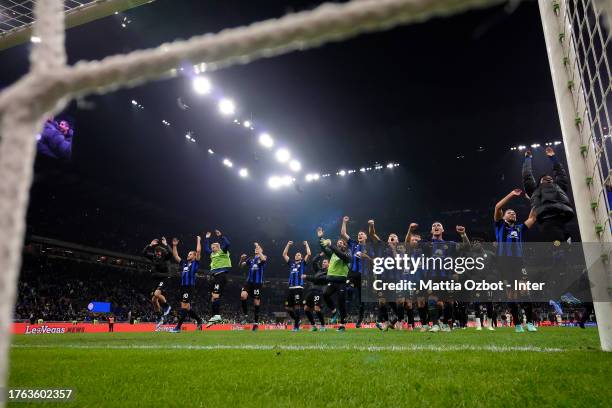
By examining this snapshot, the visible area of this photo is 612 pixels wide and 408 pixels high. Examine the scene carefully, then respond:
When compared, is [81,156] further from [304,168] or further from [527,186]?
[527,186]

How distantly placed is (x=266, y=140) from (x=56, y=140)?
11.4m

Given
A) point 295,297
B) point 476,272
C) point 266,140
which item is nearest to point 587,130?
point 476,272

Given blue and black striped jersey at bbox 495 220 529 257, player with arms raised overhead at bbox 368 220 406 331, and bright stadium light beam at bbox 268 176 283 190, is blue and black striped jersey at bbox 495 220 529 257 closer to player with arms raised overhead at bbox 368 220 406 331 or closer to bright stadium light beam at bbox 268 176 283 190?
player with arms raised overhead at bbox 368 220 406 331

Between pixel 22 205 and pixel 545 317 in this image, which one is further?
pixel 545 317

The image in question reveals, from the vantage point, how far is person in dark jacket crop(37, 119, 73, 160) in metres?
20.6

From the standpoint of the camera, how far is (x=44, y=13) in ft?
3.85

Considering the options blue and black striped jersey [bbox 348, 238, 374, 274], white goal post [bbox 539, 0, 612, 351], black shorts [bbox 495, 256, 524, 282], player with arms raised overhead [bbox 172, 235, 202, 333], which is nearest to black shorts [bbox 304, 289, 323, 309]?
blue and black striped jersey [bbox 348, 238, 374, 274]

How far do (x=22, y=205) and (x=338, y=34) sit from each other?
87cm

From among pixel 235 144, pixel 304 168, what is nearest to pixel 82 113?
pixel 235 144

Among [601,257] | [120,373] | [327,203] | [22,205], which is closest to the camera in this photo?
[22,205]

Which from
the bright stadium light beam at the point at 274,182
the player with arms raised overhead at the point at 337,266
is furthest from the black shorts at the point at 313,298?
the bright stadium light beam at the point at 274,182

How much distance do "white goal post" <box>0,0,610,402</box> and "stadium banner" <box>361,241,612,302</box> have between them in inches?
220

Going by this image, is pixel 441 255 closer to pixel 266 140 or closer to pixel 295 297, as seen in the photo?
pixel 295 297

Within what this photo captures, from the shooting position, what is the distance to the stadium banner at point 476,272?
6336 mm
